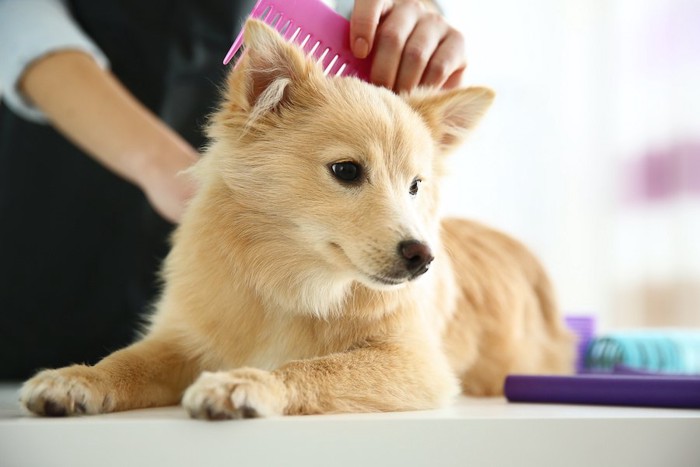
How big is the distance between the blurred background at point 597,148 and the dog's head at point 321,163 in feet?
7.43

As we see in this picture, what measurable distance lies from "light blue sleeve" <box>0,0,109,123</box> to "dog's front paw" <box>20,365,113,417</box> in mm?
956

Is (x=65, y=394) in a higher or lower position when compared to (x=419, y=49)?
Result: lower

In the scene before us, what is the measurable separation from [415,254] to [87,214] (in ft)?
4.32

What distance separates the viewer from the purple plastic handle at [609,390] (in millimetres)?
1117

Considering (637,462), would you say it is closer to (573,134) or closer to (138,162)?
(138,162)

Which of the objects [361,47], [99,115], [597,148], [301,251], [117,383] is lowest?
[117,383]

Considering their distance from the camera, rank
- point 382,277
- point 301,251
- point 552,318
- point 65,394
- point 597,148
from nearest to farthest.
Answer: point 65,394 < point 382,277 < point 301,251 < point 552,318 < point 597,148

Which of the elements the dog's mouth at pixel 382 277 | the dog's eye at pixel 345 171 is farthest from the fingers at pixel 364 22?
the dog's mouth at pixel 382 277

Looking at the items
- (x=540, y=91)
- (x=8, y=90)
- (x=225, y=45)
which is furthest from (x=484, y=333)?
(x=540, y=91)

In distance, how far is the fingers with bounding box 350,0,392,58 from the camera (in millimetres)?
1309

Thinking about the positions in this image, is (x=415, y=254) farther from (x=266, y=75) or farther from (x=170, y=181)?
(x=170, y=181)

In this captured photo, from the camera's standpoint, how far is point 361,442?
850mm

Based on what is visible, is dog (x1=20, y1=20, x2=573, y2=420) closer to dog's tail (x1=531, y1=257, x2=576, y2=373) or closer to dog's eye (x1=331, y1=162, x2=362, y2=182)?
dog's eye (x1=331, y1=162, x2=362, y2=182)

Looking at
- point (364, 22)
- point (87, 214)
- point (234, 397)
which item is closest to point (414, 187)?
point (364, 22)
